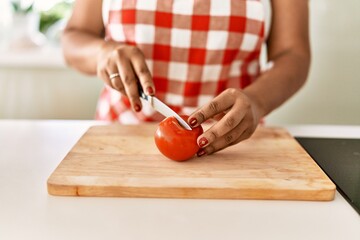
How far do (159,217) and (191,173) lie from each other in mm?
125

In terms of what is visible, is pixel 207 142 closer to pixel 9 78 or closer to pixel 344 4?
pixel 344 4

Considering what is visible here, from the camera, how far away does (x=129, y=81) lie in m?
0.89

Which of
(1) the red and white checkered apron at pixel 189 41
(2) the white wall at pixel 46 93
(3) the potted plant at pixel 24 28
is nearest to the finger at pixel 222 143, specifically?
(1) the red and white checkered apron at pixel 189 41

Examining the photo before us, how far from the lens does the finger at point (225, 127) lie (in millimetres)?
778

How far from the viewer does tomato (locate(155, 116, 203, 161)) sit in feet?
2.53

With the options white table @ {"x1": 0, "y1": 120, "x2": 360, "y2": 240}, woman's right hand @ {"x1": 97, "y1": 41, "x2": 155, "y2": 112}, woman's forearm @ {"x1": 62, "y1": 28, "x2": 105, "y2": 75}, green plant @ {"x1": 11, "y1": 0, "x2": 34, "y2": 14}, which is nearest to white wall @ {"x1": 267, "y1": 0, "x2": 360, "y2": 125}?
woman's forearm @ {"x1": 62, "y1": 28, "x2": 105, "y2": 75}

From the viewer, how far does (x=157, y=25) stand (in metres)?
1.12

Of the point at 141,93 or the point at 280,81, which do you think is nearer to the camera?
the point at 141,93

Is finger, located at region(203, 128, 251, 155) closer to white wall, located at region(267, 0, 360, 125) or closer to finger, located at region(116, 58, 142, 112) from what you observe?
finger, located at region(116, 58, 142, 112)

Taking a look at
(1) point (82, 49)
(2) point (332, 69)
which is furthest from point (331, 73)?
(1) point (82, 49)

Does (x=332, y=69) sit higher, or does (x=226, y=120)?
(x=226, y=120)

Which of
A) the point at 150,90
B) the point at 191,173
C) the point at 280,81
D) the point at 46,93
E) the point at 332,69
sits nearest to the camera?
the point at 191,173

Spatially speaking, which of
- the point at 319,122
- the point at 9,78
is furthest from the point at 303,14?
the point at 9,78

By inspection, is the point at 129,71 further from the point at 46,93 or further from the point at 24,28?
the point at 24,28
